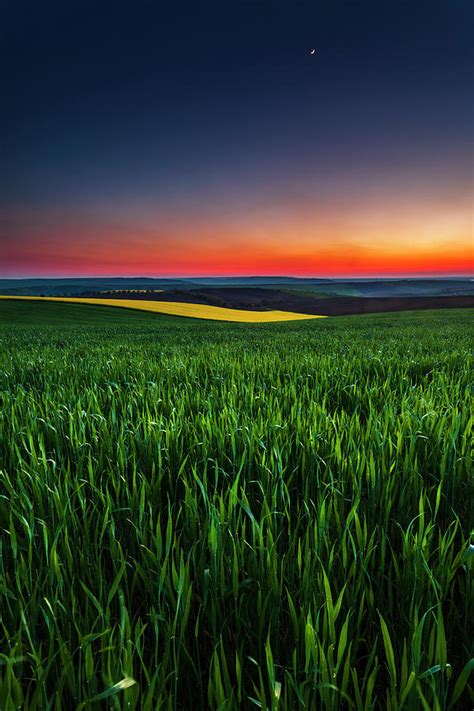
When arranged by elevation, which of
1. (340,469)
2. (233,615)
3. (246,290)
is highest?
(246,290)

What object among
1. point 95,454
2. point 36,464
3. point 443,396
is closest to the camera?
point 36,464

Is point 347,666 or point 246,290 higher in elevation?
point 246,290

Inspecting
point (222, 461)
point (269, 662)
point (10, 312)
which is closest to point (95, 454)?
point (222, 461)

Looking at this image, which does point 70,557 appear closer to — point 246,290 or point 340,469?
point 340,469

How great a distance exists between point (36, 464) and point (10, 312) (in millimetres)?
45157

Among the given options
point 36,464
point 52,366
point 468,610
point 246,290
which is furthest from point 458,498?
point 246,290

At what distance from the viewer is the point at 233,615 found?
95cm

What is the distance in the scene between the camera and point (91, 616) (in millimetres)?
921

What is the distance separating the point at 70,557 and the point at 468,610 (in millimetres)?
1044

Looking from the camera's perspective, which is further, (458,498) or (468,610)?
(458,498)

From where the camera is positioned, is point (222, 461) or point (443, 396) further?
point (443, 396)

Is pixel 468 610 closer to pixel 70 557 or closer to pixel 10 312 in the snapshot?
pixel 70 557

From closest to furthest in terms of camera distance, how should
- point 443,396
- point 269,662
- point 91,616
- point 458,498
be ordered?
point 269,662 → point 91,616 → point 458,498 → point 443,396

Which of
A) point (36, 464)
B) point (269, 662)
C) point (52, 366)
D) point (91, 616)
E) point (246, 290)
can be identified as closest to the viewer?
point (269, 662)
